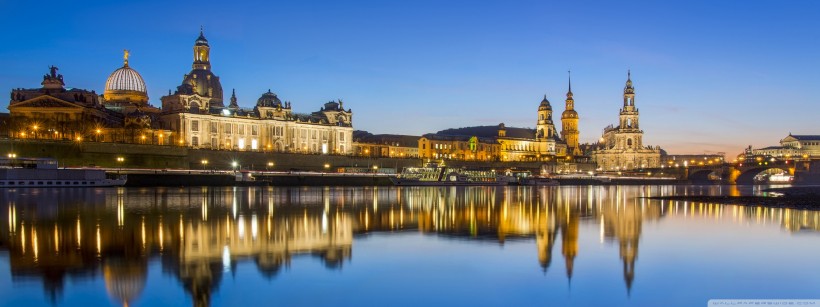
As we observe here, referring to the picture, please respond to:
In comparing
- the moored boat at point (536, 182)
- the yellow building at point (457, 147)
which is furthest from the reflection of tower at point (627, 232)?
the yellow building at point (457, 147)

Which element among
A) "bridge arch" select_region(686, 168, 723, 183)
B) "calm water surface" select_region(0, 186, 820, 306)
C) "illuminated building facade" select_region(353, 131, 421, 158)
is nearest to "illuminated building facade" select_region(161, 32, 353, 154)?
"illuminated building facade" select_region(353, 131, 421, 158)

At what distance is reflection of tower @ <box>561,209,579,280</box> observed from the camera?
1681cm

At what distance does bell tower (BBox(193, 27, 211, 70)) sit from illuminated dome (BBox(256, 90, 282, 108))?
20.7 metres

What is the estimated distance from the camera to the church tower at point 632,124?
189m

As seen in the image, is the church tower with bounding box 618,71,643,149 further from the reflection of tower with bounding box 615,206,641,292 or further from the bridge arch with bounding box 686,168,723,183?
the reflection of tower with bounding box 615,206,641,292

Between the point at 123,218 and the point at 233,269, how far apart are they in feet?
46.1

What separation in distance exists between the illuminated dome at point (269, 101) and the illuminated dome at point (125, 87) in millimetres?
21485

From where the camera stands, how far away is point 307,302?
11906 millimetres

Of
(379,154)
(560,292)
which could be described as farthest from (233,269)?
(379,154)

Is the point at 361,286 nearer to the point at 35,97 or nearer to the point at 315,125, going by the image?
the point at 35,97

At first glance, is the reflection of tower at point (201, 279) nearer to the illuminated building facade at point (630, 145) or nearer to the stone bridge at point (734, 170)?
the stone bridge at point (734, 170)

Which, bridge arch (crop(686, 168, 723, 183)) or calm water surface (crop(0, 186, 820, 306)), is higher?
calm water surface (crop(0, 186, 820, 306))

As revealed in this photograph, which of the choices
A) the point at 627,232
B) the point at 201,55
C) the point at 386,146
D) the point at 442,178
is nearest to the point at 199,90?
the point at 201,55

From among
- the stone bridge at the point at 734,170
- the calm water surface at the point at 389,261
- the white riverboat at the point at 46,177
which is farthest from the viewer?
the stone bridge at the point at 734,170
